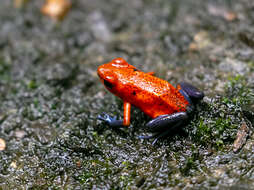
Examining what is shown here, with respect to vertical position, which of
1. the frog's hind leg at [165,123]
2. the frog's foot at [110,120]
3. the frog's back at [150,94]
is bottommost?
the frog's foot at [110,120]

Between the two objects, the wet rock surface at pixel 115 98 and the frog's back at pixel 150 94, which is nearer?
the wet rock surface at pixel 115 98

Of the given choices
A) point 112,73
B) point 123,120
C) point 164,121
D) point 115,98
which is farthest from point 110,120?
point 164,121

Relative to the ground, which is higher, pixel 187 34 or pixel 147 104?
pixel 187 34

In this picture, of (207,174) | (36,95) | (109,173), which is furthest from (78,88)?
(207,174)

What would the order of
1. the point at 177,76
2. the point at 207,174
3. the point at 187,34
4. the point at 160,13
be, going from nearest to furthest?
the point at 207,174, the point at 177,76, the point at 187,34, the point at 160,13

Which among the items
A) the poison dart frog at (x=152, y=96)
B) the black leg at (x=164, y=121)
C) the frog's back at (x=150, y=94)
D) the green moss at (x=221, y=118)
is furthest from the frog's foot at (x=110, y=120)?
the green moss at (x=221, y=118)

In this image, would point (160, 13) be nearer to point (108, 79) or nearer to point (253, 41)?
point (253, 41)

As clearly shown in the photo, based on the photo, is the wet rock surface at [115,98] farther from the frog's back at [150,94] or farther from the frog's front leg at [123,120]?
the frog's back at [150,94]

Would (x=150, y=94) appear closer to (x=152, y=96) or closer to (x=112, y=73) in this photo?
(x=152, y=96)
